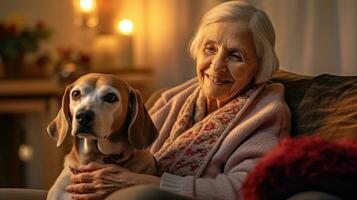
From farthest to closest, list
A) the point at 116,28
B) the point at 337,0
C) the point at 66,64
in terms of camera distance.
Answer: the point at 116,28, the point at 66,64, the point at 337,0

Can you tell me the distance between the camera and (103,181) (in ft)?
5.17

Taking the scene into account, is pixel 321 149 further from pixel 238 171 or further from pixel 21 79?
pixel 21 79

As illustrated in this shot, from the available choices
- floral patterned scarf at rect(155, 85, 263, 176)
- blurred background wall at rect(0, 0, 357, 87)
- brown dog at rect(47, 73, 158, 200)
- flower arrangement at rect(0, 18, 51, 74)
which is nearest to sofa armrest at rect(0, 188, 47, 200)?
brown dog at rect(47, 73, 158, 200)

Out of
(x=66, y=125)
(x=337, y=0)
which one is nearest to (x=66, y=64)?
(x=337, y=0)

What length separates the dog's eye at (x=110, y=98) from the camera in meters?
1.56

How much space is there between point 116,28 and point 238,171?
6.42 feet

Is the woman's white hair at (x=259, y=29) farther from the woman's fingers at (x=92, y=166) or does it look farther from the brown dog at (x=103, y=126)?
the woman's fingers at (x=92, y=166)

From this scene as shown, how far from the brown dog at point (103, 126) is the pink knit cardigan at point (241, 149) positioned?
0.38 feet

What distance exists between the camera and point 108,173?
5.18 feet

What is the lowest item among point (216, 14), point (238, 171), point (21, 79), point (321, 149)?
point (21, 79)

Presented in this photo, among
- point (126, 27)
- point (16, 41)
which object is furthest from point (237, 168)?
point (16, 41)

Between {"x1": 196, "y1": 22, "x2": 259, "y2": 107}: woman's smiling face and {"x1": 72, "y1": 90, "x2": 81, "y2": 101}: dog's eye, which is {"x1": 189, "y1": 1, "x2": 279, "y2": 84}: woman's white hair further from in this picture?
{"x1": 72, "y1": 90, "x2": 81, "y2": 101}: dog's eye

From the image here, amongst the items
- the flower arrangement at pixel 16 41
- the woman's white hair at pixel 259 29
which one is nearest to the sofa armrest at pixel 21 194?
the woman's white hair at pixel 259 29

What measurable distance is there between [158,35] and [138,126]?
71.3 inches
